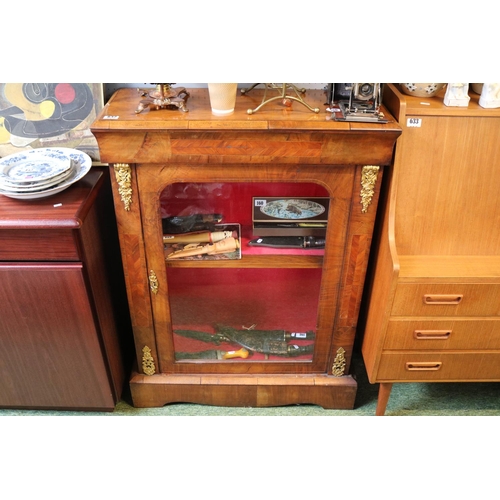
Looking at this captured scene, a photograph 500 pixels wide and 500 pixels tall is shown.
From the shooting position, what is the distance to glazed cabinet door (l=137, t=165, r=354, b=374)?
127cm

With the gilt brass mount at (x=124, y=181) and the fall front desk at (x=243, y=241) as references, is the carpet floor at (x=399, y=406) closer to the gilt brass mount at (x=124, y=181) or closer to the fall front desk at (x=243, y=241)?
the fall front desk at (x=243, y=241)

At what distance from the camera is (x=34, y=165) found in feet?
4.34

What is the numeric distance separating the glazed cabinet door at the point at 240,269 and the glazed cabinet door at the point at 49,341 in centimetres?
21

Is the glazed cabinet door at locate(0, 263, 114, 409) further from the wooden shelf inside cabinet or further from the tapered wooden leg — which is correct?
the tapered wooden leg

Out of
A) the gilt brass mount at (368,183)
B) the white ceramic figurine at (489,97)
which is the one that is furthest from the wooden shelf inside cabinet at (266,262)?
the white ceramic figurine at (489,97)

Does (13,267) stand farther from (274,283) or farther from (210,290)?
(274,283)

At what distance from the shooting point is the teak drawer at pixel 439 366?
145 cm

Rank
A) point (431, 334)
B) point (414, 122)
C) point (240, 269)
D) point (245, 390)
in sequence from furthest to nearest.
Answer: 1. point (245, 390)
2. point (240, 269)
3. point (431, 334)
4. point (414, 122)

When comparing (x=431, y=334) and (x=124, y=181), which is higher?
(x=124, y=181)

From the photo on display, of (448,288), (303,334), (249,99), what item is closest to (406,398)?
(303,334)

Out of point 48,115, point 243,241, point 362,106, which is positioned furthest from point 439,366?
point 48,115

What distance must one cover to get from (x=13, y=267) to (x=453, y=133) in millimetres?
1235

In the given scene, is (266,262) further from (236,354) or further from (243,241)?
(236,354)

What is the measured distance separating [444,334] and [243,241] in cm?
65
